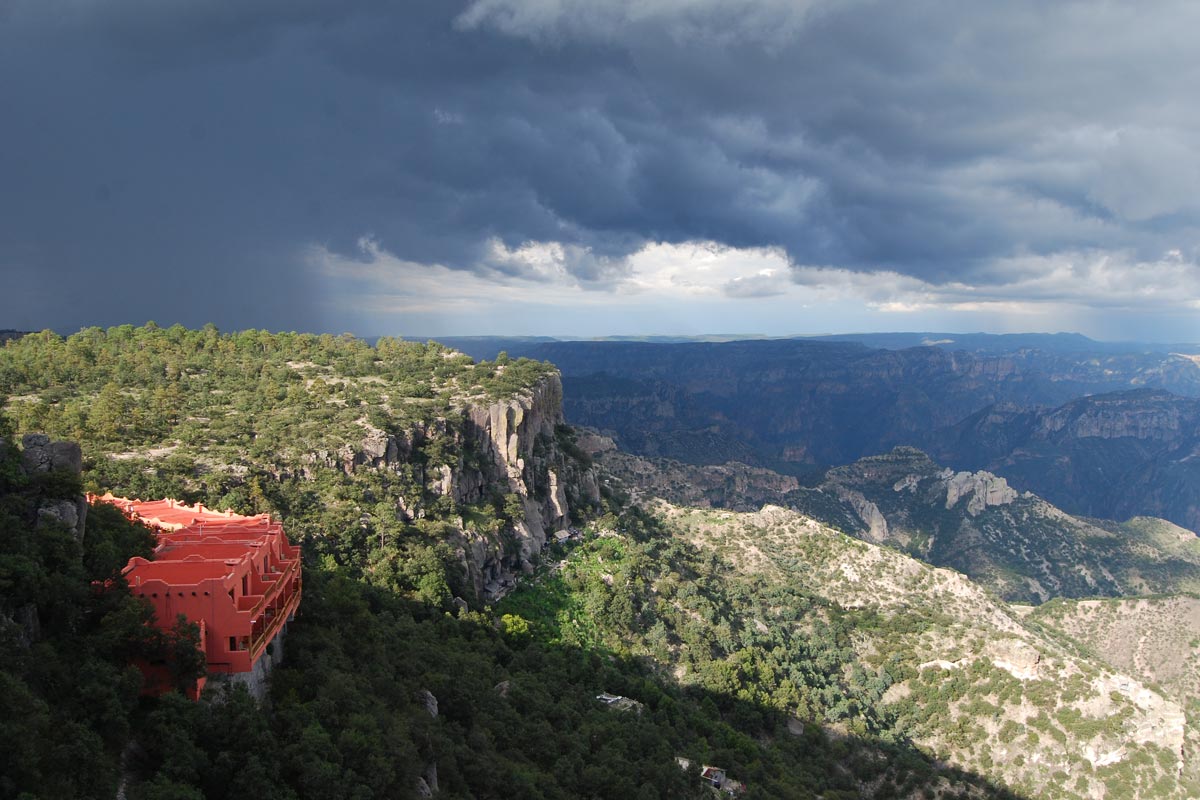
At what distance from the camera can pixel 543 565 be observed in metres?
78.5

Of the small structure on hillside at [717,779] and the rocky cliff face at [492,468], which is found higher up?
the rocky cliff face at [492,468]

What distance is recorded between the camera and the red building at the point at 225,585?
2377 centimetres

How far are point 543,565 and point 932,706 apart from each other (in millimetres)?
46867

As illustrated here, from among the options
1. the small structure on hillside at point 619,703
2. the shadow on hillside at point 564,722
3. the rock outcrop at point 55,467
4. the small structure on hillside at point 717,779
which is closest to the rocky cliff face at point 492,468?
the shadow on hillside at point 564,722

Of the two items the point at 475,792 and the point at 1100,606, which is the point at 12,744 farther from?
the point at 1100,606

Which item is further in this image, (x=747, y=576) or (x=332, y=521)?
(x=747, y=576)

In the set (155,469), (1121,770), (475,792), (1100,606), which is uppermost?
(155,469)

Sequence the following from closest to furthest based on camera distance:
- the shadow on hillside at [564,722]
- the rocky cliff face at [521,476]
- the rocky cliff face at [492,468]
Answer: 1. the shadow on hillside at [564,722]
2. the rocky cliff face at [492,468]
3. the rocky cliff face at [521,476]

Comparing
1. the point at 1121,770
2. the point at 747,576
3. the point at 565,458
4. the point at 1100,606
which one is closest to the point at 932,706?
the point at 1121,770

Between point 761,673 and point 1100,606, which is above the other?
point 761,673

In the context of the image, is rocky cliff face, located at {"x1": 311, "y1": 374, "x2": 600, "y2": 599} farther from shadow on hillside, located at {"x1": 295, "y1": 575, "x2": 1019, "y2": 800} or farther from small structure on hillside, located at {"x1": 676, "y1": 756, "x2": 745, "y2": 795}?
small structure on hillside, located at {"x1": 676, "y1": 756, "x2": 745, "y2": 795}

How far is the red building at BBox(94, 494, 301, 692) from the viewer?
23766 mm

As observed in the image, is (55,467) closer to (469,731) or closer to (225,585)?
(225,585)

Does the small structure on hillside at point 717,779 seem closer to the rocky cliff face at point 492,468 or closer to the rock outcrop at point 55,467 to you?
the rocky cliff face at point 492,468
